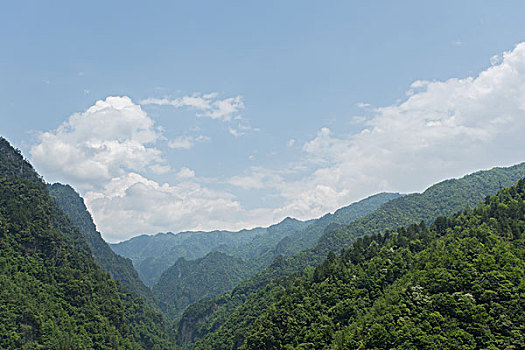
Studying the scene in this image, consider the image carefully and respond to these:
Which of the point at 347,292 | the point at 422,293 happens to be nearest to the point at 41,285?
the point at 347,292

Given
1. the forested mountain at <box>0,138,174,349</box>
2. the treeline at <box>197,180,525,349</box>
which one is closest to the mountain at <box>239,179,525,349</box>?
the treeline at <box>197,180,525,349</box>

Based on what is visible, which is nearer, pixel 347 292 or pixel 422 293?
pixel 422 293

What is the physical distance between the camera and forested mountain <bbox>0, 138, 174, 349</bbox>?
83.0m

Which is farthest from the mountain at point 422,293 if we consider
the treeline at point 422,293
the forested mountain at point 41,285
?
the forested mountain at point 41,285

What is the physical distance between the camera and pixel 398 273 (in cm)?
8131

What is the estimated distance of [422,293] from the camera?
63.5m

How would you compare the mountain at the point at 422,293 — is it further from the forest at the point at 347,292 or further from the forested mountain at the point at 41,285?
the forested mountain at the point at 41,285

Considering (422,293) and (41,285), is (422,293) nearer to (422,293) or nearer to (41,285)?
(422,293)

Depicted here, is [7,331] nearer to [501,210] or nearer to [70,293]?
[70,293]

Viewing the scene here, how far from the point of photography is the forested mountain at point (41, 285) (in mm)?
83000

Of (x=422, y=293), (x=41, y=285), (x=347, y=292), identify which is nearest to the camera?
(x=422, y=293)

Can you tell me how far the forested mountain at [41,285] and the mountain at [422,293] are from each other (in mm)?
50034

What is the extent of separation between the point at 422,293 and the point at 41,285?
Answer: 9690 centimetres

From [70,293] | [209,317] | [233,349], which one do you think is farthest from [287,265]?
[70,293]
